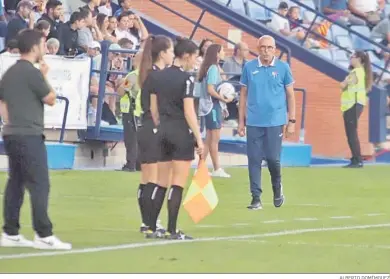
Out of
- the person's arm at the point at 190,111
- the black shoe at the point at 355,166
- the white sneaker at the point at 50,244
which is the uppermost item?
the person's arm at the point at 190,111

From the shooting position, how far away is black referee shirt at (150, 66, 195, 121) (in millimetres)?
12211

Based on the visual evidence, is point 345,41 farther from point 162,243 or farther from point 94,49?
point 162,243

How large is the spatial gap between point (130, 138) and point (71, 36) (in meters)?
2.71

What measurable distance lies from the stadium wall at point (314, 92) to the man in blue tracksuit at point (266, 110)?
11484 millimetres

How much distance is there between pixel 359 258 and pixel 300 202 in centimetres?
578

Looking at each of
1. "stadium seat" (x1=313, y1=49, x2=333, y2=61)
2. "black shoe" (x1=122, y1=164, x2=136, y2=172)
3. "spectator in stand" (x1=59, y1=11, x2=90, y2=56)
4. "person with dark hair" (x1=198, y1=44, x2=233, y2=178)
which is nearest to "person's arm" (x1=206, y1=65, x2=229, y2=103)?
"person with dark hair" (x1=198, y1=44, x2=233, y2=178)

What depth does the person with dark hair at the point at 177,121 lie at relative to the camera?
12.2 meters

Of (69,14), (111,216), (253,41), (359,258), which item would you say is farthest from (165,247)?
(253,41)

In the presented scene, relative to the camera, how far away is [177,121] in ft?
40.2

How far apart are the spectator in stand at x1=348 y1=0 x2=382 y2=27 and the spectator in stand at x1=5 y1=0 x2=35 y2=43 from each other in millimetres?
11279

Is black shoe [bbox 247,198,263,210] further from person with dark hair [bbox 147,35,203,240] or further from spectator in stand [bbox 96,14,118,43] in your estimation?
spectator in stand [bbox 96,14,118,43]

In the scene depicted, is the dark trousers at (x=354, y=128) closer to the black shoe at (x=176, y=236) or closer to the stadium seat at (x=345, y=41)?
the stadium seat at (x=345, y=41)

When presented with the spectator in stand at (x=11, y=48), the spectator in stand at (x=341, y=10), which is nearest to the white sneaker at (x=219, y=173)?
the spectator in stand at (x=11, y=48)

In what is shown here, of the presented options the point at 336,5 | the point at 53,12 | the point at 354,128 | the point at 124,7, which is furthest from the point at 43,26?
the point at 336,5
